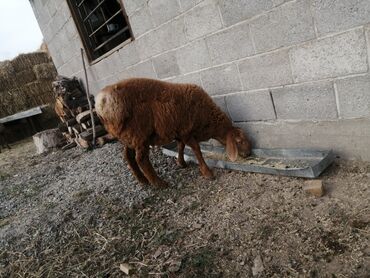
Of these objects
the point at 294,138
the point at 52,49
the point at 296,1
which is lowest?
the point at 294,138

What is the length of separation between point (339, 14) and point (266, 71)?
87 centimetres

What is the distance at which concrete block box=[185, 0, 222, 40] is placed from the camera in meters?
3.35

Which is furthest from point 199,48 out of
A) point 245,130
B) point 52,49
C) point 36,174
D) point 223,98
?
point 52,49

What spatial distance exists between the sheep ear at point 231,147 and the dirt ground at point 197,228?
173mm

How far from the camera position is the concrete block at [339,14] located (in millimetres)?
2371

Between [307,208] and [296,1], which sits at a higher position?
[296,1]

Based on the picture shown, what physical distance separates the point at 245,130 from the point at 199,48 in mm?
1079

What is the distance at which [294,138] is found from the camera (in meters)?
3.33

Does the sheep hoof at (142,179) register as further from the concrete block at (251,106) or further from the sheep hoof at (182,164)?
the concrete block at (251,106)

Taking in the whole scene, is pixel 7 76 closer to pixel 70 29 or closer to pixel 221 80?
pixel 70 29

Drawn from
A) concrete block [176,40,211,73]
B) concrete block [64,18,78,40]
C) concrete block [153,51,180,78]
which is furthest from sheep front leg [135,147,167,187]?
concrete block [64,18,78,40]

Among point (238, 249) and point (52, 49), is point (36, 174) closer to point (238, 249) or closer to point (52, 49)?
point (52, 49)

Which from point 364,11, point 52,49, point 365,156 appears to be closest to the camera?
point 364,11

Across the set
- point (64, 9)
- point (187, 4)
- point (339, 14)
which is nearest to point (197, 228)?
point (339, 14)
